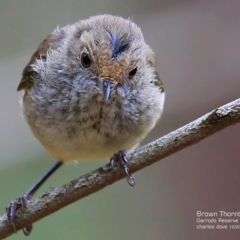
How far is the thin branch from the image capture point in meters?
1.38

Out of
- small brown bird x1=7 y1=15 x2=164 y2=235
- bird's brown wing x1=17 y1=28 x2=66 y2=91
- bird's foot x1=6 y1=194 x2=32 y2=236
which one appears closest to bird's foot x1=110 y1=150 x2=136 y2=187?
small brown bird x1=7 y1=15 x2=164 y2=235

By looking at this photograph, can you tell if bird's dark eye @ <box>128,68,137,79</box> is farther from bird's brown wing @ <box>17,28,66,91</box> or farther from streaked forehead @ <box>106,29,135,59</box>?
bird's brown wing @ <box>17,28,66,91</box>

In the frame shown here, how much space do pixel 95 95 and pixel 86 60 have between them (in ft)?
0.36

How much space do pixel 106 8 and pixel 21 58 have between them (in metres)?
0.55

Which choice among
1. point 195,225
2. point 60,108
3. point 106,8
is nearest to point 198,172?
point 195,225

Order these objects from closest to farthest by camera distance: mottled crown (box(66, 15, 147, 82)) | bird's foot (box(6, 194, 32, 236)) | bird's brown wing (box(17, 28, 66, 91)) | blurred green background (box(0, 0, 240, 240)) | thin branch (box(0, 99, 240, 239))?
thin branch (box(0, 99, 240, 239)) → mottled crown (box(66, 15, 147, 82)) → bird's foot (box(6, 194, 32, 236)) → bird's brown wing (box(17, 28, 66, 91)) → blurred green background (box(0, 0, 240, 240))

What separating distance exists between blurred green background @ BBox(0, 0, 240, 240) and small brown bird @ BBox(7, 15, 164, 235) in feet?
2.92

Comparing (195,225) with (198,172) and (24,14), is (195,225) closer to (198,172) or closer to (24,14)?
(198,172)

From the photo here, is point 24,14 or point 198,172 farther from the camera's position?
point 24,14

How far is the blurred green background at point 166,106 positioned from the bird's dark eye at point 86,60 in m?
1.18

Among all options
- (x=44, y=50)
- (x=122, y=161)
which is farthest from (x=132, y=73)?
(x=44, y=50)

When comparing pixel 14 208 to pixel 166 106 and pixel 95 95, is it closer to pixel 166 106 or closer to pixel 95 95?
pixel 95 95

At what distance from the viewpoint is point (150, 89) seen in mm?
1785

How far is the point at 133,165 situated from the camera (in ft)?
5.09
